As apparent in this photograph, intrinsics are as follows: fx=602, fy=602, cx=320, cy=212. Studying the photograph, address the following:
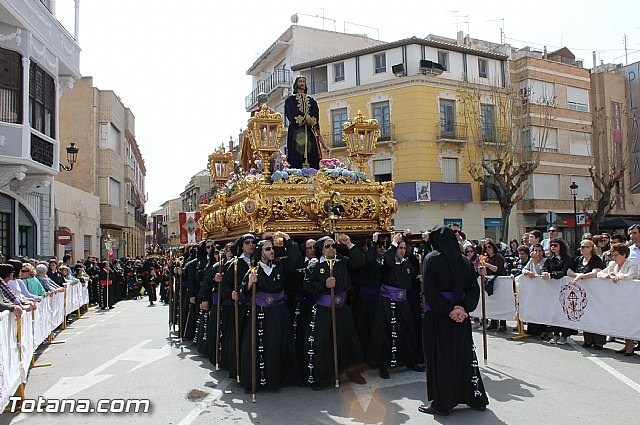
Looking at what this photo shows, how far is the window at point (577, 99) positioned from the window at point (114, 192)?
85.3 feet

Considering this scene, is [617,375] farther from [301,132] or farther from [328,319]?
[301,132]

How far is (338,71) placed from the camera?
32062 mm

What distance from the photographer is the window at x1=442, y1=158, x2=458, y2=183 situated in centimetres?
3016

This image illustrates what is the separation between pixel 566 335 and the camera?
9.77m

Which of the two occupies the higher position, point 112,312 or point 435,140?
point 435,140

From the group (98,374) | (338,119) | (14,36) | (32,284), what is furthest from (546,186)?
(98,374)

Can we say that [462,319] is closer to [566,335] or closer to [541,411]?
[541,411]

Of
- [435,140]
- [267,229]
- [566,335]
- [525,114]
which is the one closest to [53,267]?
[267,229]

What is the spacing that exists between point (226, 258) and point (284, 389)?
2461 mm

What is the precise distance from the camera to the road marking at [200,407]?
19.3ft

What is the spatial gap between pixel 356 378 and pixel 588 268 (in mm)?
4506

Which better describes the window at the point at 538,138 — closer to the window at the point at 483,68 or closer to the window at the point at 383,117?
the window at the point at 483,68

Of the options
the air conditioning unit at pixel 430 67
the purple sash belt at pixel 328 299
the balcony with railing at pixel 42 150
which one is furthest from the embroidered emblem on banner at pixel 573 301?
the air conditioning unit at pixel 430 67

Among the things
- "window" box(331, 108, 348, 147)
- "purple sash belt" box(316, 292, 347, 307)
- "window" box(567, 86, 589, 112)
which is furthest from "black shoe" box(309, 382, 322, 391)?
"window" box(567, 86, 589, 112)
